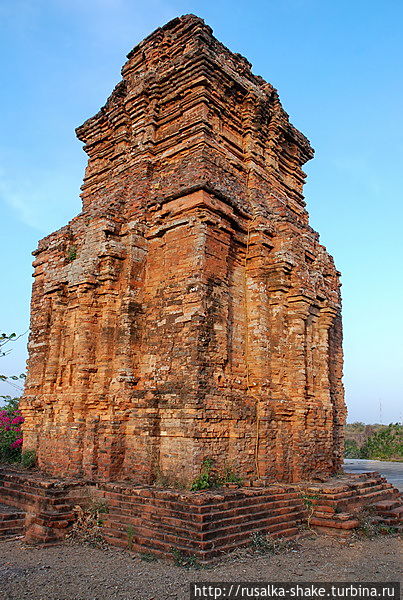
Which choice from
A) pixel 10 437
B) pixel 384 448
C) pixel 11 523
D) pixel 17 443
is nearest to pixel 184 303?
pixel 11 523

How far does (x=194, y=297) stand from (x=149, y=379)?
6.53 feet

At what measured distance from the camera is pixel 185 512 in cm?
650

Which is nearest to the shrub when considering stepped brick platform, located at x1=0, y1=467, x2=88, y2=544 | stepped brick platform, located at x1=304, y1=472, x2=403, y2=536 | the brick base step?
stepped brick platform, located at x1=0, y1=467, x2=88, y2=544

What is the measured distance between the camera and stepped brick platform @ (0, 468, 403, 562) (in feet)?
20.8

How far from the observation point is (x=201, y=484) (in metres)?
7.48

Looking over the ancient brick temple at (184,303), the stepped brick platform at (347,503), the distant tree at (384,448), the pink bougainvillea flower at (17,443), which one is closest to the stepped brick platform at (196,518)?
the stepped brick platform at (347,503)

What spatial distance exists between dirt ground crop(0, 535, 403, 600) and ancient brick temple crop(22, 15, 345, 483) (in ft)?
5.94

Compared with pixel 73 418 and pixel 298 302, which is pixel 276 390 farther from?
pixel 73 418

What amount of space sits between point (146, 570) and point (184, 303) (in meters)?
4.50

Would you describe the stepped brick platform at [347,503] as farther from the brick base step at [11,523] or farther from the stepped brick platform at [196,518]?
the brick base step at [11,523]

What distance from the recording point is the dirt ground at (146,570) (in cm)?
525

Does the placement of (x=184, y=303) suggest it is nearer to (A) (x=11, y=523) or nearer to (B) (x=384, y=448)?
(A) (x=11, y=523)

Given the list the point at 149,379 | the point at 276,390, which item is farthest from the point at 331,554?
the point at 149,379

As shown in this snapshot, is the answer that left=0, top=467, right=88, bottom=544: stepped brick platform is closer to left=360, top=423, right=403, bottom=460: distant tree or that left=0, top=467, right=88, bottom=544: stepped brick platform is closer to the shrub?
the shrub
